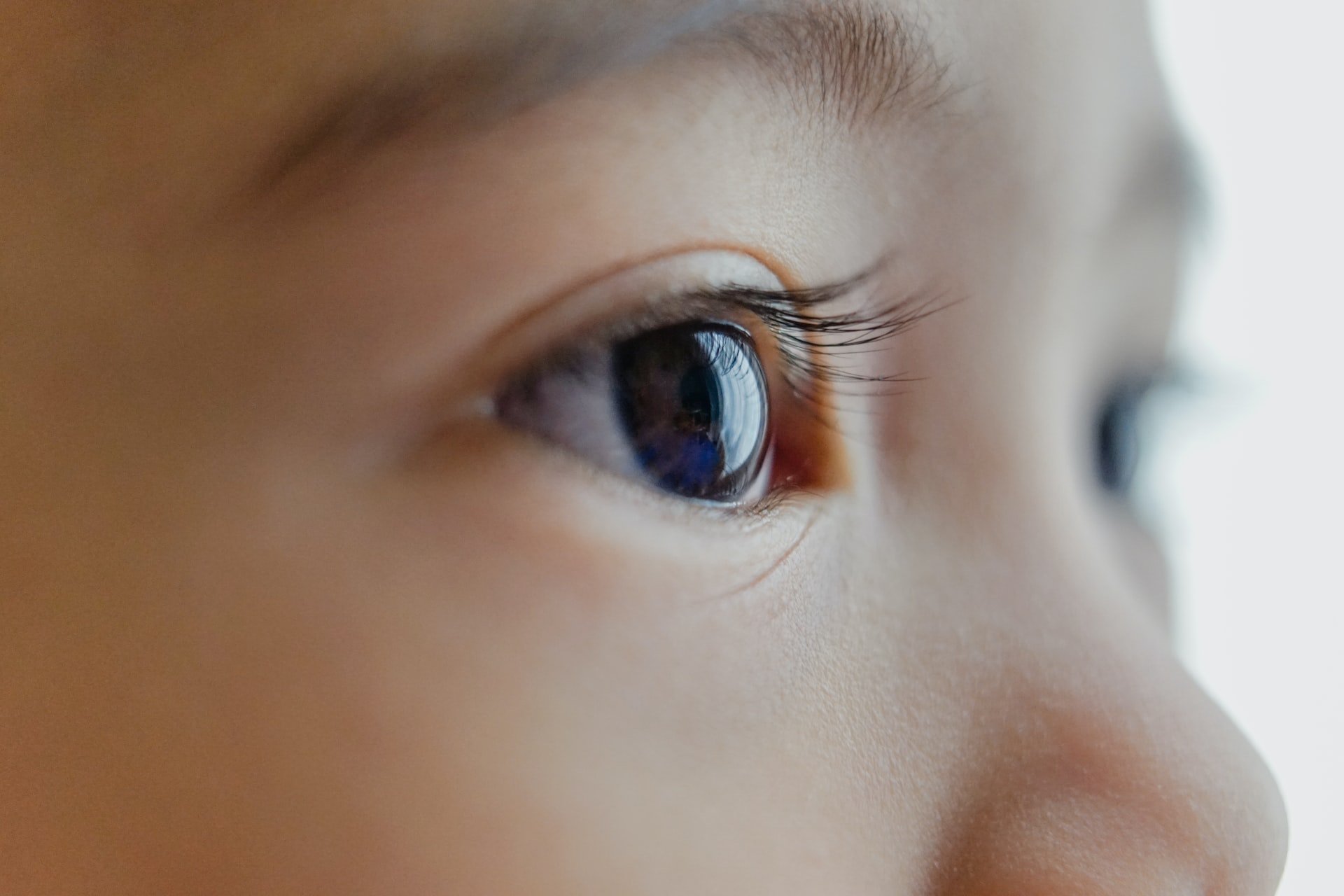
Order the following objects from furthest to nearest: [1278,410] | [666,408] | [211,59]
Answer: [1278,410] < [666,408] < [211,59]

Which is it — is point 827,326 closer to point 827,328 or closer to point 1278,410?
point 827,328

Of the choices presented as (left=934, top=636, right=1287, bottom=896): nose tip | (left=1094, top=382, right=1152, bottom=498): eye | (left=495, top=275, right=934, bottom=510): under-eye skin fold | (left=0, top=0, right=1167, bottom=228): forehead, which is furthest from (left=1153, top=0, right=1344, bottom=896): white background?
(left=0, top=0, right=1167, bottom=228): forehead

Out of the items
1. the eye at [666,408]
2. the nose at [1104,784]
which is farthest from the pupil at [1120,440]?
the eye at [666,408]

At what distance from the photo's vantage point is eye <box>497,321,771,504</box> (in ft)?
1.43

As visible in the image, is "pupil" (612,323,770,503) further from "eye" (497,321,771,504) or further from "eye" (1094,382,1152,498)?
"eye" (1094,382,1152,498)

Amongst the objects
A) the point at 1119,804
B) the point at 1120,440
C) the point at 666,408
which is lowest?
the point at 1119,804

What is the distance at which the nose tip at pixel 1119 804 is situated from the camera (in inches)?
17.9

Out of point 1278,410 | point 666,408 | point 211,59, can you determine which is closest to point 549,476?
point 666,408

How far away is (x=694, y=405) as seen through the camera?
1.54 feet

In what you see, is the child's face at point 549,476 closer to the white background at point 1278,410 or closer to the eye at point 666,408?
the eye at point 666,408

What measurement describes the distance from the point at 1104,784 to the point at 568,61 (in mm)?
368

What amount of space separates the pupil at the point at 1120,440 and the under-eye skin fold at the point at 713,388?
1.28ft

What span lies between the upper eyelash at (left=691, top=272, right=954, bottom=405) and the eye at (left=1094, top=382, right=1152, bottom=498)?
0.36 m

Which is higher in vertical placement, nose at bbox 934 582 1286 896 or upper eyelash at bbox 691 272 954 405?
upper eyelash at bbox 691 272 954 405
